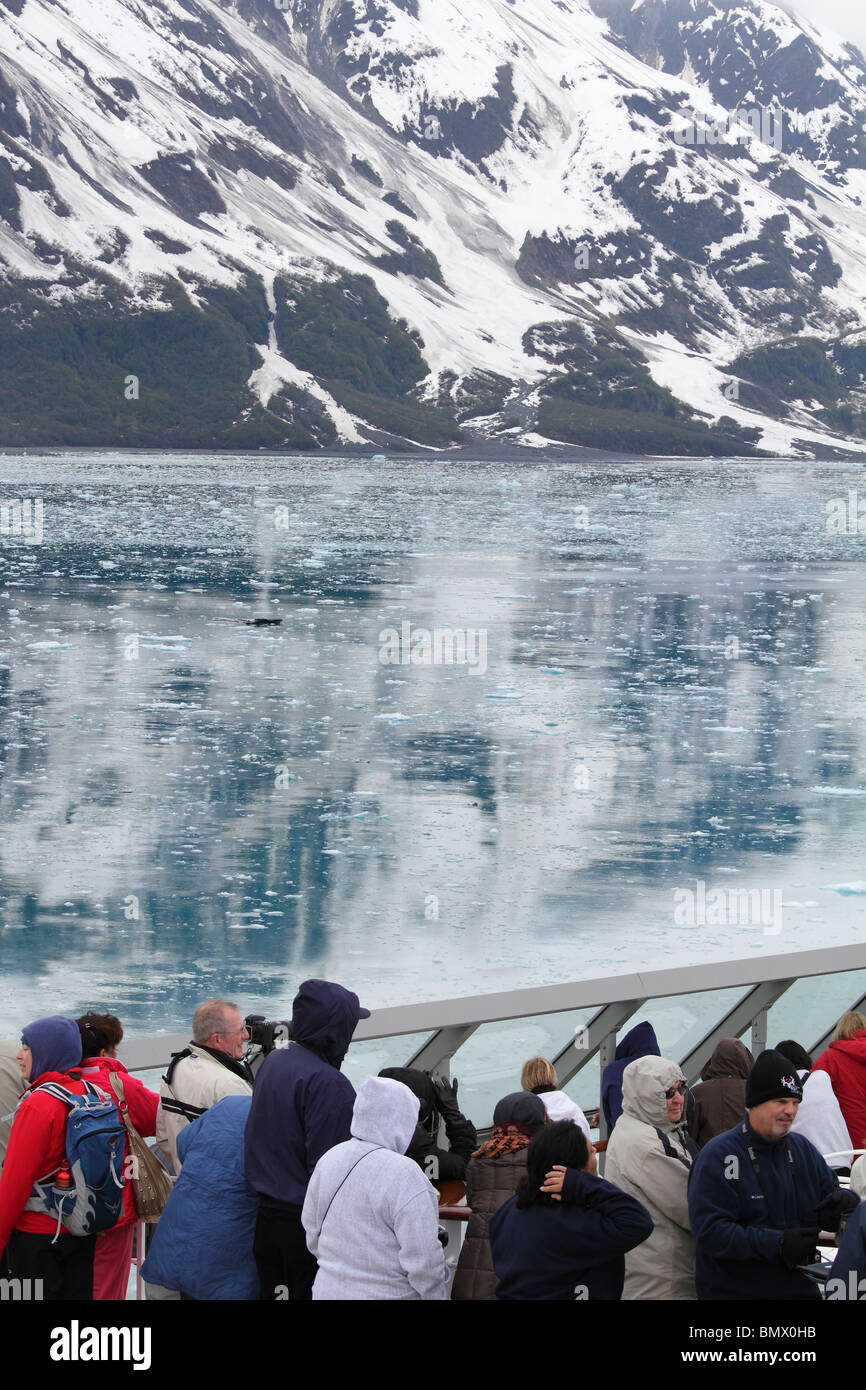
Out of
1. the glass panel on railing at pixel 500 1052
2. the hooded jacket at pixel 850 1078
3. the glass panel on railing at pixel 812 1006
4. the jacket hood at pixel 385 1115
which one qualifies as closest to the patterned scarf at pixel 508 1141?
the jacket hood at pixel 385 1115

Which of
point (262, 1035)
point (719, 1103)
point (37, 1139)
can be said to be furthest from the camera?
point (262, 1035)

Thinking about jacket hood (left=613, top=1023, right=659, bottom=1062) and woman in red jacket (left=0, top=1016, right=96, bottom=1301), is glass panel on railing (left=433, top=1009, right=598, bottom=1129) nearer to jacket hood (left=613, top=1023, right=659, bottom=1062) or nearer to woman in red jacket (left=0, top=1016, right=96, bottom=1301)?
jacket hood (left=613, top=1023, right=659, bottom=1062)

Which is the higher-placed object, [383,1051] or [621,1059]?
[621,1059]

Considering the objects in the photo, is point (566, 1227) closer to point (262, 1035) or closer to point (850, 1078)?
point (262, 1035)

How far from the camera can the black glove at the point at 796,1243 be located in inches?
167

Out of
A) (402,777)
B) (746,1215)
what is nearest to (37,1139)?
(746,1215)

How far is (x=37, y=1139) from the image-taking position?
4.30 meters

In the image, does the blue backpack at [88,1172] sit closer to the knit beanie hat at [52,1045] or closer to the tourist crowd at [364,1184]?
the tourist crowd at [364,1184]

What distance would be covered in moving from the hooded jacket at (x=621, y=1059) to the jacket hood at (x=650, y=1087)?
0.73 meters

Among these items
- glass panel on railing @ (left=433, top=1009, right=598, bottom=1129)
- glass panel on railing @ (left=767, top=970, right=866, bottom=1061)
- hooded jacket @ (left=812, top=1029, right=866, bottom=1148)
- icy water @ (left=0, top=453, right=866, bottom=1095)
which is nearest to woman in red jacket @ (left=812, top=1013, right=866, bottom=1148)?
hooded jacket @ (left=812, top=1029, right=866, bottom=1148)

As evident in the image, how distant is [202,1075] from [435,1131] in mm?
769
